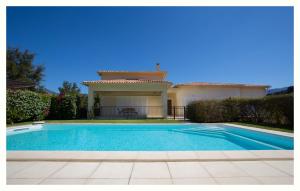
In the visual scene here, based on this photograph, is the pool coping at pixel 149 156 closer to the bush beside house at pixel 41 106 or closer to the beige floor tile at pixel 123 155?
the beige floor tile at pixel 123 155

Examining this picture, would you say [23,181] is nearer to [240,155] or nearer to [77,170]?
[77,170]

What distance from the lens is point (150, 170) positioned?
165 inches

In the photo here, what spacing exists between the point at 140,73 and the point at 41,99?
11934mm

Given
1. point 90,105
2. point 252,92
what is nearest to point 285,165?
point 90,105

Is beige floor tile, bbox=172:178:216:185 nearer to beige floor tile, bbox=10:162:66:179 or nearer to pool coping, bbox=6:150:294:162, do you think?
pool coping, bbox=6:150:294:162

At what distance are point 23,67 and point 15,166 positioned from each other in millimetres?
44195

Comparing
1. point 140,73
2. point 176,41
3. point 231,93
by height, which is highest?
point 176,41

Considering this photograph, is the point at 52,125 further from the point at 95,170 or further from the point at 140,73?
the point at 140,73

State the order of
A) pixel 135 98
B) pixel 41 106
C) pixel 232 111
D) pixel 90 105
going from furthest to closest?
pixel 135 98, pixel 90 105, pixel 41 106, pixel 232 111

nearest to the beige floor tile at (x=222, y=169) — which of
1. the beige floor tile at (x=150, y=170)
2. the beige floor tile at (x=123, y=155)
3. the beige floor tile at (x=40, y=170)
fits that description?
the beige floor tile at (x=150, y=170)

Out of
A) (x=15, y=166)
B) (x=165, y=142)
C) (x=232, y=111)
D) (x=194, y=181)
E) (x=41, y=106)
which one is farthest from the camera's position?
(x=41, y=106)

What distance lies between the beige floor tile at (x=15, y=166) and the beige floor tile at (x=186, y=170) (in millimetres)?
3320
